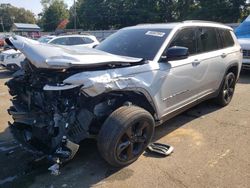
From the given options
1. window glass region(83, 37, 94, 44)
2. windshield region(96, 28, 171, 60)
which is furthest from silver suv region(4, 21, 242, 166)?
window glass region(83, 37, 94, 44)

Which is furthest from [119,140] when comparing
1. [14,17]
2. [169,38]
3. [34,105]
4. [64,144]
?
[14,17]

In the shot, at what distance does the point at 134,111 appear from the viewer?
385 centimetres

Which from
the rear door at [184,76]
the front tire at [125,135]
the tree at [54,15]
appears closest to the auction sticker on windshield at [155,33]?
the rear door at [184,76]

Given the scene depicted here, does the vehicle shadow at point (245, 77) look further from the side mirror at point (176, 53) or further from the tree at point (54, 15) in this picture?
the tree at point (54, 15)

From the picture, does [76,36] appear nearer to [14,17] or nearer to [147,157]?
[147,157]

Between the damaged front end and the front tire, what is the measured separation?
201 millimetres

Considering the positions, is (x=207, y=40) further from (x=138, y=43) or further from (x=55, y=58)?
(x=55, y=58)

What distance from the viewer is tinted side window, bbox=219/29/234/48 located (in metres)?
6.10

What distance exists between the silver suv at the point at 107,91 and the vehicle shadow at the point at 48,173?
1.05 ft

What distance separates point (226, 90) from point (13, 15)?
108m

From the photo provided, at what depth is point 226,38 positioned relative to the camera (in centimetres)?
625

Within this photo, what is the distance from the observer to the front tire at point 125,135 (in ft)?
11.8

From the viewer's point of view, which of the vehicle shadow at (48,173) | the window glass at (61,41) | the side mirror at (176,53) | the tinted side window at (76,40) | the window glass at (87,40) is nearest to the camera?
the vehicle shadow at (48,173)

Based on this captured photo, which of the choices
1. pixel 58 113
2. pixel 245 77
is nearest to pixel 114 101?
pixel 58 113
